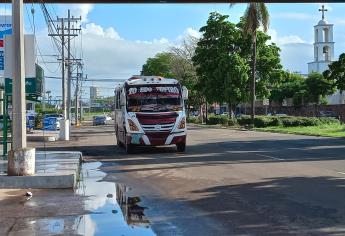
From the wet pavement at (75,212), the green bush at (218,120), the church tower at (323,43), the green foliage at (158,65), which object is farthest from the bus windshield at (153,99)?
the church tower at (323,43)

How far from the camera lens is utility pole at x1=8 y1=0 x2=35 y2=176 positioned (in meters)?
13.1

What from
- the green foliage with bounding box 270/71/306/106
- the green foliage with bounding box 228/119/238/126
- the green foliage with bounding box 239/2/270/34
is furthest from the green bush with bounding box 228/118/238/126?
the green foliage with bounding box 270/71/306/106

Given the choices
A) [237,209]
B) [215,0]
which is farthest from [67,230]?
[215,0]

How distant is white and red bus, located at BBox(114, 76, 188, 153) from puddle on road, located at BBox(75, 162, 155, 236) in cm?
842

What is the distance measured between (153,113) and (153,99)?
761mm

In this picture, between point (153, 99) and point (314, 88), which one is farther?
point (314, 88)

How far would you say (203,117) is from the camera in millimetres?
80875

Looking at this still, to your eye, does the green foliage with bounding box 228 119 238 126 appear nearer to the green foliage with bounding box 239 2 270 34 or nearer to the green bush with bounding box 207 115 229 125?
the green bush with bounding box 207 115 229 125

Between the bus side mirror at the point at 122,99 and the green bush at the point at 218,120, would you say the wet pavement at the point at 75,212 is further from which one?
the green bush at the point at 218,120

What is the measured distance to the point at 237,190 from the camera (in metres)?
12.7

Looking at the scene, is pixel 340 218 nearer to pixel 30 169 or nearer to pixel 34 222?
pixel 34 222

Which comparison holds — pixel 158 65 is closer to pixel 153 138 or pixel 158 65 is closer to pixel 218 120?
pixel 218 120

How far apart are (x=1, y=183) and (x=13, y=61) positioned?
113 inches

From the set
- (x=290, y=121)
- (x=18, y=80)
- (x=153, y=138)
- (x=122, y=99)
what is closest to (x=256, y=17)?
(x=290, y=121)
